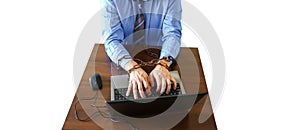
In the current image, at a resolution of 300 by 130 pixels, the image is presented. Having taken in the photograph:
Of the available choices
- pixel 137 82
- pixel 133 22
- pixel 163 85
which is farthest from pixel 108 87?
pixel 133 22

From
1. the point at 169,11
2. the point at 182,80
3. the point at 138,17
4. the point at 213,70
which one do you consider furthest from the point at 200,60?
the point at 138,17

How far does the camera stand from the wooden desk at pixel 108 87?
3.30 ft

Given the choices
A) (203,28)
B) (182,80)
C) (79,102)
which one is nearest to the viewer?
(79,102)

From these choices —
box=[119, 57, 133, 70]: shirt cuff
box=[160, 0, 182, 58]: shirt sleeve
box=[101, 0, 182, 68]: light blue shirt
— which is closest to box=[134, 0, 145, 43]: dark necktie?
box=[101, 0, 182, 68]: light blue shirt

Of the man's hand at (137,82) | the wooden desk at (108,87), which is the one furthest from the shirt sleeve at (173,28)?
the man's hand at (137,82)

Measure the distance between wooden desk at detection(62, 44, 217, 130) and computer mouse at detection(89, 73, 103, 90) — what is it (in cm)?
3

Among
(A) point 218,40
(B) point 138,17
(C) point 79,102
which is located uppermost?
(B) point 138,17

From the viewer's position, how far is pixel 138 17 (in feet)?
4.30

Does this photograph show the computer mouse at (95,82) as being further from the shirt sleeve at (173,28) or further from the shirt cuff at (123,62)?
the shirt sleeve at (173,28)

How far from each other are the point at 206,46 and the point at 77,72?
83 centimetres

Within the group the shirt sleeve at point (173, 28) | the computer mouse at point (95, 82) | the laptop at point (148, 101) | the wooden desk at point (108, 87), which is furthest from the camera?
the shirt sleeve at point (173, 28)

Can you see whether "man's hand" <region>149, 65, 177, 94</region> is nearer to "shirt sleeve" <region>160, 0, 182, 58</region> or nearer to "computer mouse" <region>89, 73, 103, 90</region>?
"shirt sleeve" <region>160, 0, 182, 58</region>

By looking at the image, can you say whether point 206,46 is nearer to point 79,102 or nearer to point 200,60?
point 200,60

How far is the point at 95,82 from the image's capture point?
1148 millimetres
